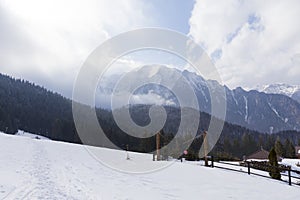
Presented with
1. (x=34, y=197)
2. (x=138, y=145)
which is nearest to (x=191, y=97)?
(x=34, y=197)

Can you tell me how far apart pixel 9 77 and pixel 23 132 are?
76.8 meters

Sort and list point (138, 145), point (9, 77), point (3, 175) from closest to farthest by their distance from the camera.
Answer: point (3, 175), point (138, 145), point (9, 77)

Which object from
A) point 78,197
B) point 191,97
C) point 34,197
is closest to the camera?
point 34,197

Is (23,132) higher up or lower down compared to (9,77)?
lower down

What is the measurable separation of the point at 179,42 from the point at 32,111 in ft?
381

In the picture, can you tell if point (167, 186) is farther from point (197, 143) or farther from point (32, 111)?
point (32, 111)

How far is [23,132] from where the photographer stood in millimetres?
100438

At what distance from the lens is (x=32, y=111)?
116312 millimetres

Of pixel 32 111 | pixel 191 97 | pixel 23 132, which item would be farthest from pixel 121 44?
pixel 32 111

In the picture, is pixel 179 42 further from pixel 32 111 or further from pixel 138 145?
pixel 32 111

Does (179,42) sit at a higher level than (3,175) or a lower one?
higher

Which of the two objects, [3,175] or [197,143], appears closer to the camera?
[3,175]

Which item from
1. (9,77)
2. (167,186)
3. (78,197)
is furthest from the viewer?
(9,77)

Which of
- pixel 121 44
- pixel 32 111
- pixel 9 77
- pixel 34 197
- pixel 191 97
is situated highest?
pixel 9 77
